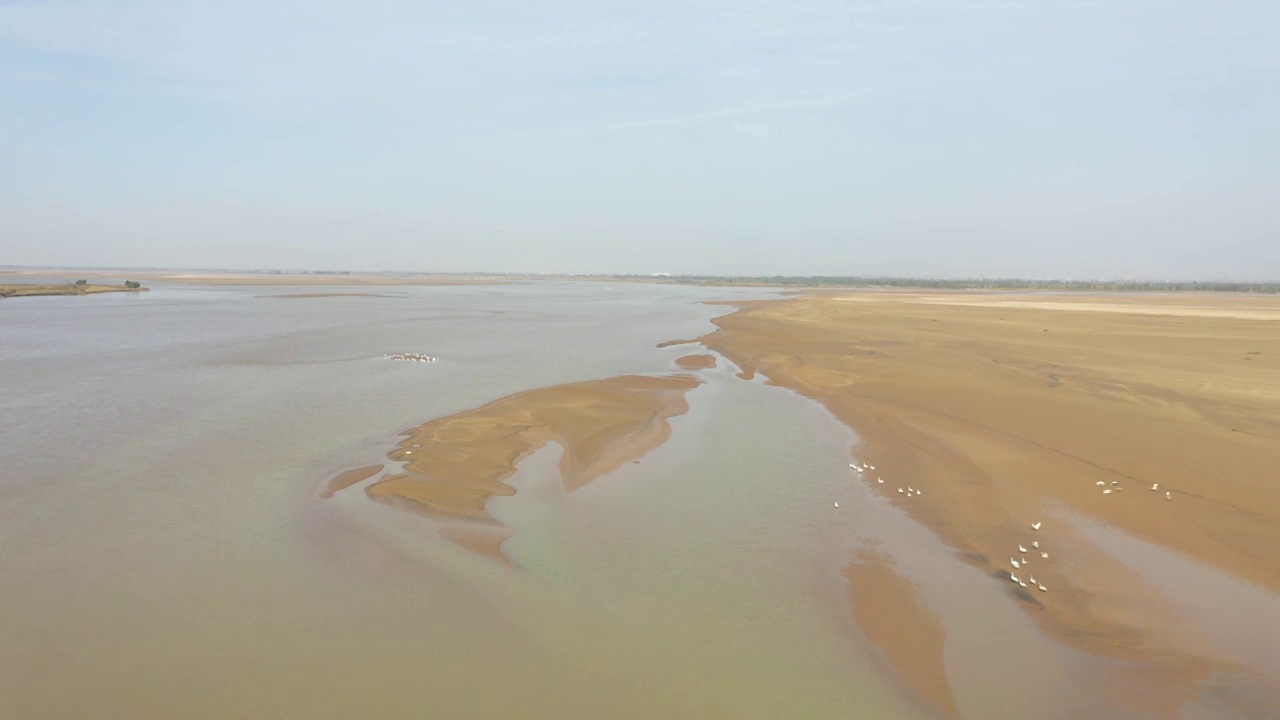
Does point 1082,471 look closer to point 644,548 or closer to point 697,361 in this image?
point 644,548

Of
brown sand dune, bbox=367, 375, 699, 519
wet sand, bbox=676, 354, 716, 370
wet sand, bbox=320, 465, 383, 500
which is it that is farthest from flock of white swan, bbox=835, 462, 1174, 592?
wet sand, bbox=676, 354, 716, 370

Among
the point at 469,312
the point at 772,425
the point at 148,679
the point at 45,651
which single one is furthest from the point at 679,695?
the point at 469,312

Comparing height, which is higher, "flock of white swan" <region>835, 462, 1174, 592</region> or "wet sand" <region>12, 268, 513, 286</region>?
"wet sand" <region>12, 268, 513, 286</region>

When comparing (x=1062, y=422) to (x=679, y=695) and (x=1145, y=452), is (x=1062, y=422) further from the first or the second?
(x=679, y=695)

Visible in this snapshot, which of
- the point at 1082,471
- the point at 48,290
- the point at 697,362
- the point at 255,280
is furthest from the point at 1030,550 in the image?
the point at 255,280

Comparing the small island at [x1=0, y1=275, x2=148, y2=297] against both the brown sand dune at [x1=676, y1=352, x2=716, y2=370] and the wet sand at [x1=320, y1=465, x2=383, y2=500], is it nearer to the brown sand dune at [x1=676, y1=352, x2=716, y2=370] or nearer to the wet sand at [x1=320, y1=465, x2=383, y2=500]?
the brown sand dune at [x1=676, y1=352, x2=716, y2=370]

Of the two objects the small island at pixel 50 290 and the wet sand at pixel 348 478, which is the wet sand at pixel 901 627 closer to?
the wet sand at pixel 348 478

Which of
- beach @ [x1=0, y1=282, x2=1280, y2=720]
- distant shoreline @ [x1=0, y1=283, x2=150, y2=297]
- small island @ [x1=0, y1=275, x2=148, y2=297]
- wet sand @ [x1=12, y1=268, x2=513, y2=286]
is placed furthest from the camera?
wet sand @ [x1=12, y1=268, x2=513, y2=286]
